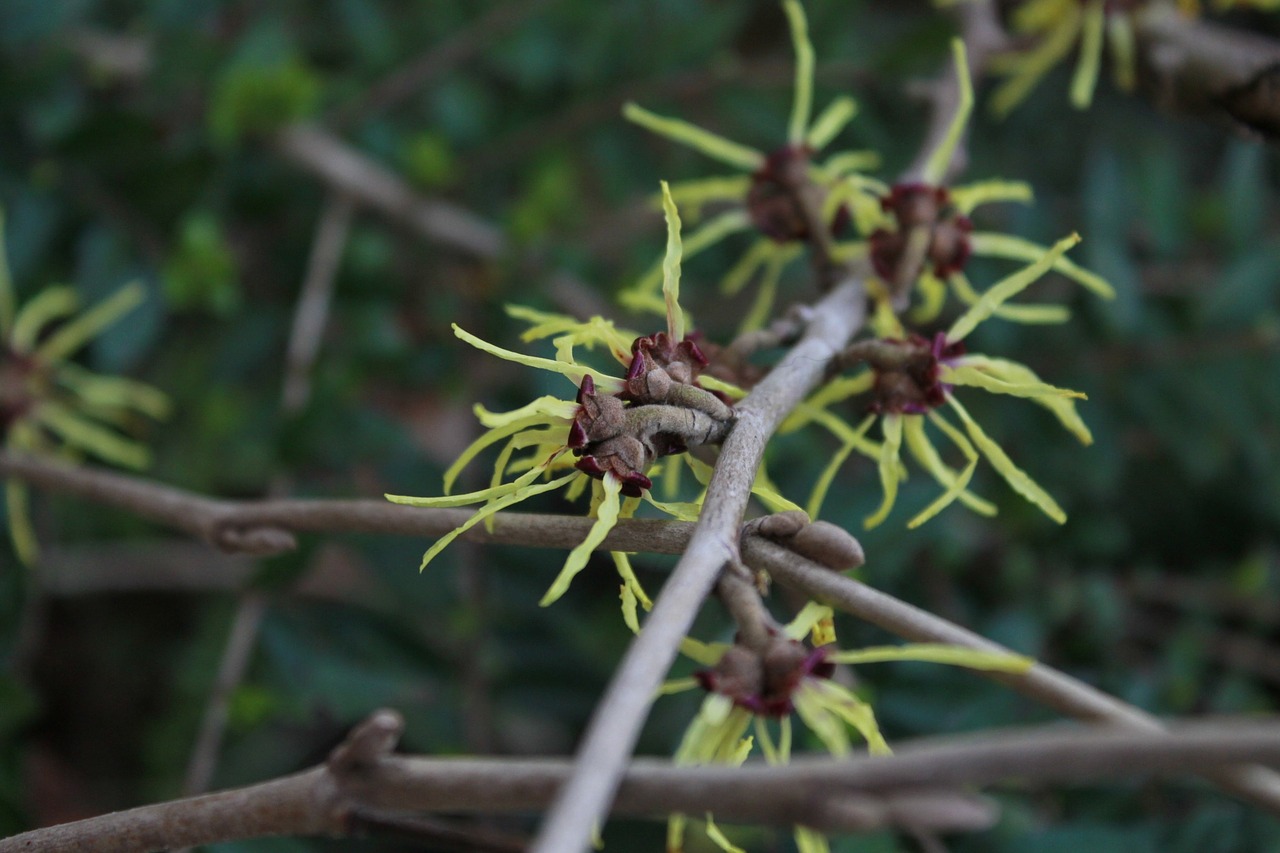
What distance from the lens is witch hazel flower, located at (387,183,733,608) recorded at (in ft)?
1.97

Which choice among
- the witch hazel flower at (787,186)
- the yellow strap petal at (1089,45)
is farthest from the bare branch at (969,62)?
the witch hazel flower at (787,186)

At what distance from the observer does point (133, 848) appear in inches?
24.0

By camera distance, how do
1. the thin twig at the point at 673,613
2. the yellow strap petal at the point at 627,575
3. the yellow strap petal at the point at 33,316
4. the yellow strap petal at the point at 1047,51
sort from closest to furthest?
the thin twig at the point at 673,613
the yellow strap petal at the point at 627,575
the yellow strap petal at the point at 1047,51
the yellow strap petal at the point at 33,316

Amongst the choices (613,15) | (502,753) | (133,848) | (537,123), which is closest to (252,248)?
(537,123)

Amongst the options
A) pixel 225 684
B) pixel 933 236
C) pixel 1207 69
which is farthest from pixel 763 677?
pixel 225 684

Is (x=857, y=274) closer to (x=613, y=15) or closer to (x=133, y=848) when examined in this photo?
(x=133, y=848)

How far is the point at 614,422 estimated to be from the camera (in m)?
0.61

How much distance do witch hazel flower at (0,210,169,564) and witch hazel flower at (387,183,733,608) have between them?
0.82 m

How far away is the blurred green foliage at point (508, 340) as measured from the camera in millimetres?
1408

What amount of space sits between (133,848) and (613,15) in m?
1.37

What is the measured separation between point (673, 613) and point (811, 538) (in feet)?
0.41

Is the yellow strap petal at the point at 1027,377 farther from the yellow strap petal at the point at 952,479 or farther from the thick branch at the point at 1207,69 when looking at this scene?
the thick branch at the point at 1207,69

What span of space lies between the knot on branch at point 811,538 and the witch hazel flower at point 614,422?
0.18 ft

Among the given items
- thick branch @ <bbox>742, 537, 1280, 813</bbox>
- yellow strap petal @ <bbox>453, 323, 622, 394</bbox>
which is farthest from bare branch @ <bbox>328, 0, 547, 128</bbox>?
thick branch @ <bbox>742, 537, 1280, 813</bbox>
